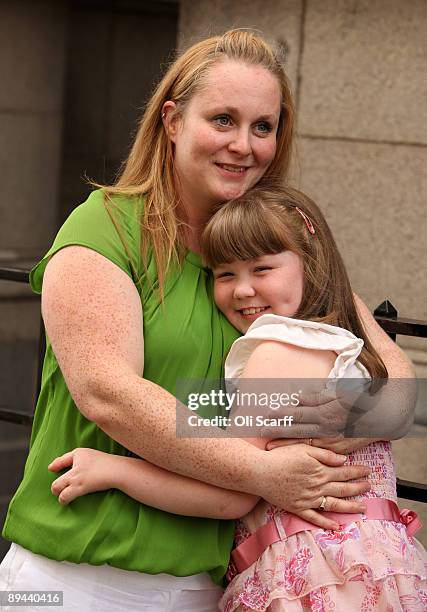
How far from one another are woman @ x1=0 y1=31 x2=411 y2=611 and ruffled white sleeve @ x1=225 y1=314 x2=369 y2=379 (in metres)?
0.10

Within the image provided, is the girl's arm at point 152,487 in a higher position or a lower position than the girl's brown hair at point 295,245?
lower

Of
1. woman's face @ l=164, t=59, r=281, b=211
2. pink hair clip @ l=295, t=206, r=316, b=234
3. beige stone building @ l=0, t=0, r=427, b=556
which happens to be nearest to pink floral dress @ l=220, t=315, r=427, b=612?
pink hair clip @ l=295, t=206, r=316, b=234

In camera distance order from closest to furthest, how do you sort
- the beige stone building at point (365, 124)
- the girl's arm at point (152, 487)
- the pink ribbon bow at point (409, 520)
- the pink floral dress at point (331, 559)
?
the pink floral dress at point (331, 559)
the girl's arm at point (152, 487)
the pink ribbon bow at point (409, 520)
the beige stone building at point (365, 124)

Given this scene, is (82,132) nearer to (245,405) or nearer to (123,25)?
(123,25)

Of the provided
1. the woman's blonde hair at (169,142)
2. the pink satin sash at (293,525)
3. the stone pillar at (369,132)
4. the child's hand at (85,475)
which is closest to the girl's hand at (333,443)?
the pink satin sash at (293,525)

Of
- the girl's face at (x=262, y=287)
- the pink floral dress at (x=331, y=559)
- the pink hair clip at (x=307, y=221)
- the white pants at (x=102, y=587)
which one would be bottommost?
the white pants at (x=102, y=587)

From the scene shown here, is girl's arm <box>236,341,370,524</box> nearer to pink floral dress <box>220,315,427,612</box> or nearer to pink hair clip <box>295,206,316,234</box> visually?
pink floral dress <box>220,315,427,612</box>

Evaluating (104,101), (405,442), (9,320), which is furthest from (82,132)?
(405,442)

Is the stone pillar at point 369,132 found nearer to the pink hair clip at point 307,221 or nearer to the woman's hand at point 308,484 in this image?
the pink hair clip at point 307,221

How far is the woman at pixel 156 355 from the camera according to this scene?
9.73ft

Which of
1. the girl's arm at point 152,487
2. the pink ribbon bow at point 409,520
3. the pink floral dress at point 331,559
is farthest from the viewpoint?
the pink ribbon bow at point 409,520

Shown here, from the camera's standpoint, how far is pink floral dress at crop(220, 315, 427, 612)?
9.57ft

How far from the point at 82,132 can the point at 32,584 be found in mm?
5665

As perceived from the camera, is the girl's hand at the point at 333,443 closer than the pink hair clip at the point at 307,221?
Yes
